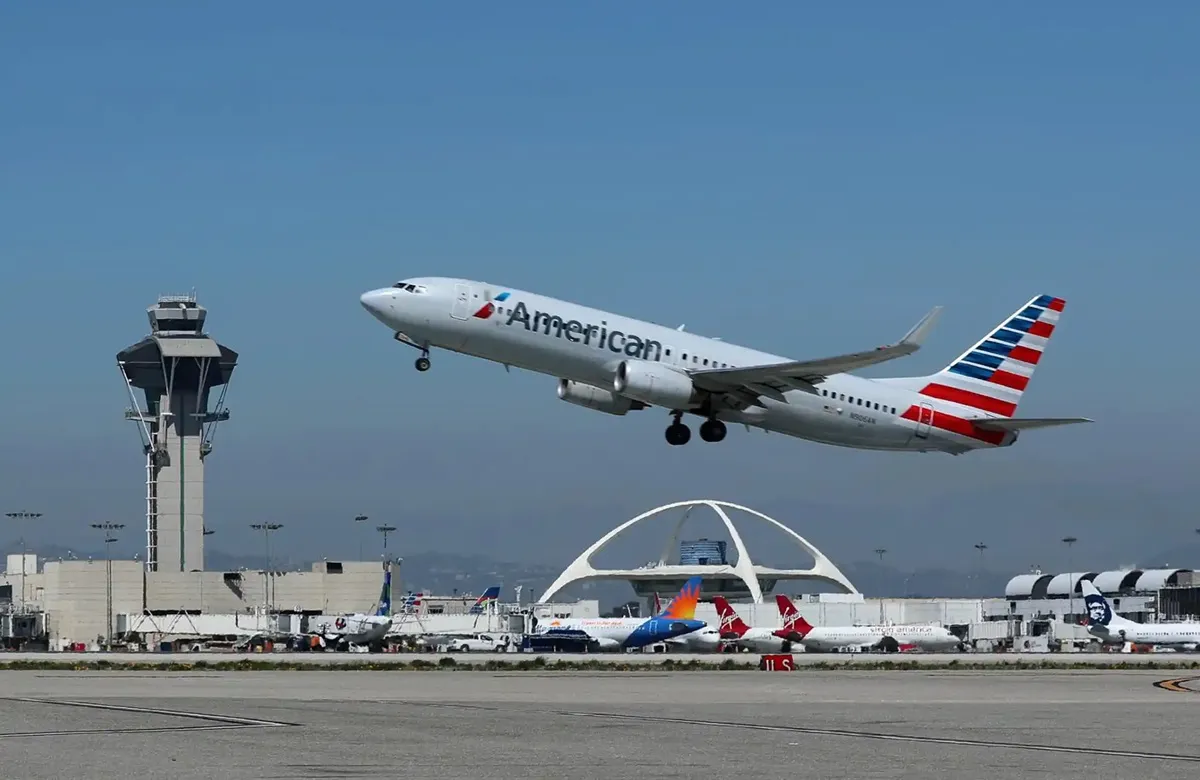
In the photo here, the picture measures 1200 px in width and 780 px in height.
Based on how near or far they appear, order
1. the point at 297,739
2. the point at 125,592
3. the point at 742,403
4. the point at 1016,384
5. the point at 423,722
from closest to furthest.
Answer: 1. the point at 297,739
2. the point at 423,722
3. the point at 742,403
4. the point at 1016,384
5. the point at 125,592

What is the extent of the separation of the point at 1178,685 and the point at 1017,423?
1196 centimetres

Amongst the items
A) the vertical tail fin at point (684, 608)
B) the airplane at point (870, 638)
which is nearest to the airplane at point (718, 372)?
the airplane at point (870, 638)

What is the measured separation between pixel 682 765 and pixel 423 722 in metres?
11.9

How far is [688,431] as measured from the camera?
222 ft

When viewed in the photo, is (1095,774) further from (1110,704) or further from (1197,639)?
(1197,639)

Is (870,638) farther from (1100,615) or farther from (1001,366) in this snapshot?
(1001,366)

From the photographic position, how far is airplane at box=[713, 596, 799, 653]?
12162 cm

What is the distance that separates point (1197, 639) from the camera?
12350 cm

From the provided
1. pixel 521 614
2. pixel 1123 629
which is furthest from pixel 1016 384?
pixel 521 614

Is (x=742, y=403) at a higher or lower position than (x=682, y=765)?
higher

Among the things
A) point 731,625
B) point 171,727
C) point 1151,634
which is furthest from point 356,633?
point 171,727

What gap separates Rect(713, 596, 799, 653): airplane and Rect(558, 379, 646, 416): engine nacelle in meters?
55.3

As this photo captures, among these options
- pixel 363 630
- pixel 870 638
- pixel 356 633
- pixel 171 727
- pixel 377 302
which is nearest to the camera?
pixel 171 727

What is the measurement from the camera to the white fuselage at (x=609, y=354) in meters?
60.4
